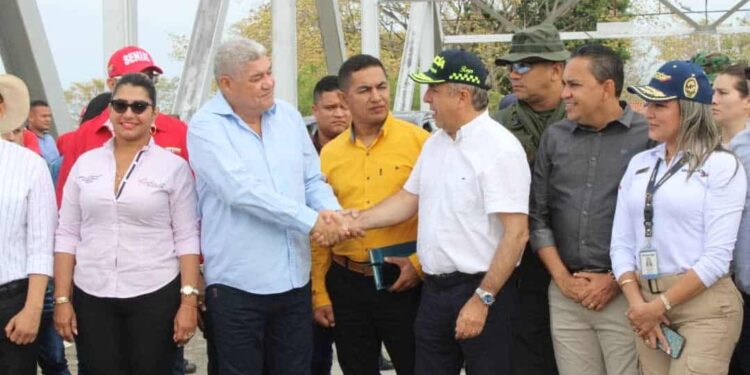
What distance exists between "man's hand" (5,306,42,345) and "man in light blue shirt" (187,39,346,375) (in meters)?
0.76

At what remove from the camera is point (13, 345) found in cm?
429

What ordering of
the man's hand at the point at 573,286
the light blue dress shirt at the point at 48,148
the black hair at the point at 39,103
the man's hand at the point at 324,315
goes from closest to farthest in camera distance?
1. the man's hand at the point at 573,286
2. the man's hand at the point at 324,315
3. the black hair at the point at 39,103
4. the light blue dress shirt at the point at 48,148

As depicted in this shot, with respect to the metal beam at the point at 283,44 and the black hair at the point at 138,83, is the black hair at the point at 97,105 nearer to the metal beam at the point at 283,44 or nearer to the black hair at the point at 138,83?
the black hair at the point at 138,83

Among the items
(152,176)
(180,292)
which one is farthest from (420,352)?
(152,176)

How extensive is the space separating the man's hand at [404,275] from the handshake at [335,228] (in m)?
0.25

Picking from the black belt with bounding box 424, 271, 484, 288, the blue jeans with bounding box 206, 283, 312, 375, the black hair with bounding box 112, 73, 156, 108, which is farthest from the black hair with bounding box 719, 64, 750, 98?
the black hair with bounding box 112, 73, 156, 108

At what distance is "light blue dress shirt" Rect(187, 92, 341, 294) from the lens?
431 cm

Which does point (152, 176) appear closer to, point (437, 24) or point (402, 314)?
point (402, 314)

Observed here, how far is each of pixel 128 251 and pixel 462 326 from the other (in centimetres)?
151

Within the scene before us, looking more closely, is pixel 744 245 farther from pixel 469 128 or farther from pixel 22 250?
pixel 22 250

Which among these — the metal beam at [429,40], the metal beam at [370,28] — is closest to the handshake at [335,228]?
the metal beam at [370,28]

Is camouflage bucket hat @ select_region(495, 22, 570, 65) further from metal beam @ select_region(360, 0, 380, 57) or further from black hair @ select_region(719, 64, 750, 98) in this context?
metal beam @ select_region(360, 0, 380, 57)

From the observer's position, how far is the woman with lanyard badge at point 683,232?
3848 millimetres

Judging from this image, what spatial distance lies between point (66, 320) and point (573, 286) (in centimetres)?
226
